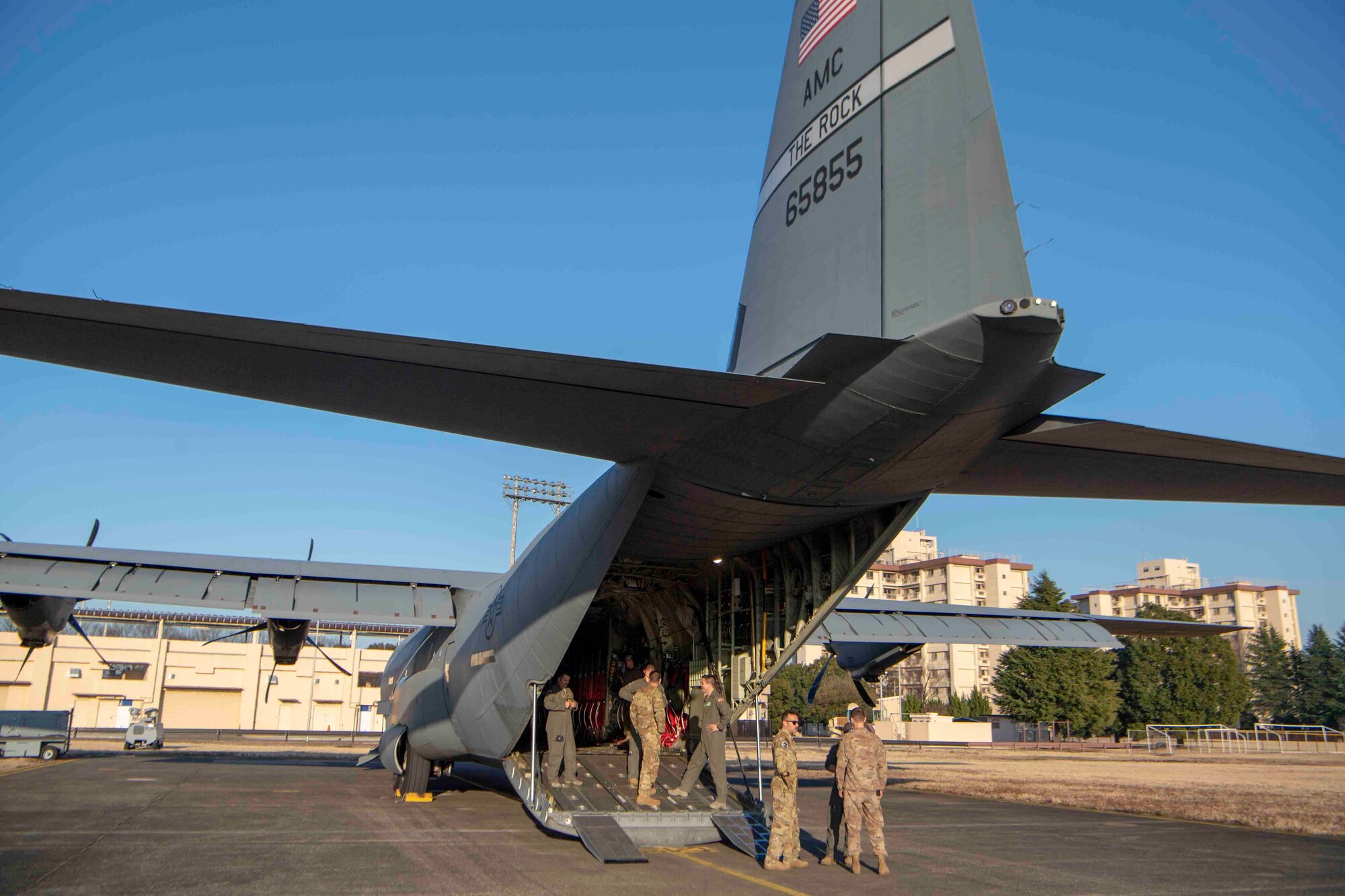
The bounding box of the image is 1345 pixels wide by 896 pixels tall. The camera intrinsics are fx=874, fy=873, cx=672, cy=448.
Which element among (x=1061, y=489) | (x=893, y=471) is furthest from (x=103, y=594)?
(x=1061, y=489)

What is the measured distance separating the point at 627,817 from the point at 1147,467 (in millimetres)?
5664

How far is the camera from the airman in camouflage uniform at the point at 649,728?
9055mm

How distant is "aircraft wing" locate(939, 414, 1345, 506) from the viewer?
6.25 metres

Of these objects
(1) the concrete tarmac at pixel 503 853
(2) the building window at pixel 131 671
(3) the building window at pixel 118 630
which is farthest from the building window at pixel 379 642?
(1) the concrete tarmac at pixel 503 853

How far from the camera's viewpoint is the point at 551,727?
32.1ft

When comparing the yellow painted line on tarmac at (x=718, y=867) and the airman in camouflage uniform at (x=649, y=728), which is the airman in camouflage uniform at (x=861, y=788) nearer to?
the yellow painted line on tarmac at (x=718, y=867)

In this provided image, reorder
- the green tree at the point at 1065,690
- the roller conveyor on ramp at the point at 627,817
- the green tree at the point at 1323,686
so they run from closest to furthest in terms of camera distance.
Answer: the roller conveyor on ramp at the point at 627,817 → the green tree at the point at 1065,690 → the green tree at the point at 1323,686

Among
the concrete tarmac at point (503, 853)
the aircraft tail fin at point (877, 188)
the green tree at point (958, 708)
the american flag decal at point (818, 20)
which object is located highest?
the american flag decal at point (818, 20)

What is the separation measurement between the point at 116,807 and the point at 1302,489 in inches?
529

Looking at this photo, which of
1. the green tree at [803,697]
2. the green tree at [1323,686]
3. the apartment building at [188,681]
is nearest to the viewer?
the apartment building at [188,681]

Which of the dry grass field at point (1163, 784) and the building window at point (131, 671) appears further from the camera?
the building window at point (131, 671)

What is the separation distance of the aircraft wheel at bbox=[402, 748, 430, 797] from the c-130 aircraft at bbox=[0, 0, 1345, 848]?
7.33 ft

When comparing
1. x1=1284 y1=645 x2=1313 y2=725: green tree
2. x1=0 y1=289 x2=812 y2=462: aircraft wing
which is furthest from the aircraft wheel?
x1=1284 y1=645 x2=1313 y2=725: green tree

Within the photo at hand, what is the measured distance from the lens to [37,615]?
13781mm
